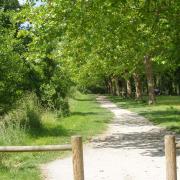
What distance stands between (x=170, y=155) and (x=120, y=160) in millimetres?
6036

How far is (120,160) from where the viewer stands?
12469mm

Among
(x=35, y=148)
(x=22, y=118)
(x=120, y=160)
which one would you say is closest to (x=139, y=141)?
(x=120, y=160)

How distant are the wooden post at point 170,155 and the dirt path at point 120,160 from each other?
3.53 m

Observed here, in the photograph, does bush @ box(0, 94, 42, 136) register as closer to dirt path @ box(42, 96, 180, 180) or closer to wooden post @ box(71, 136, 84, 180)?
dirt path @ box(42, 96, 180, 180)

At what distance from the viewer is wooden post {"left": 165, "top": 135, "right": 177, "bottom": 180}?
648cm

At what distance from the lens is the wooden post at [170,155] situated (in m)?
6.48

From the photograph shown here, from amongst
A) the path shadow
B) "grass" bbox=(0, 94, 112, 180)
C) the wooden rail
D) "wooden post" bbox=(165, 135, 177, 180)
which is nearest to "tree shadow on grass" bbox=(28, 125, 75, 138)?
"grass" bbox=(0, 94, 112, 180)

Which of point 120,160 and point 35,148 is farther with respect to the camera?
point 120,160

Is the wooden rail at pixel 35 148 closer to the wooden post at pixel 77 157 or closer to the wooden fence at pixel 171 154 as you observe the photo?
the wooden post at pixel 77 157

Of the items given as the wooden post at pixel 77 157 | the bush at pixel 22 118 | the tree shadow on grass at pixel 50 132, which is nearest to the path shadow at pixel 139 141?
the tree shadow on grass at pixel 50 132

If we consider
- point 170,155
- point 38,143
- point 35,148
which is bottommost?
point 38,143

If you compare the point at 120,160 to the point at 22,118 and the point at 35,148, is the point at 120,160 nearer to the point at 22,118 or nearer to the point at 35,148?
the point at 35,148

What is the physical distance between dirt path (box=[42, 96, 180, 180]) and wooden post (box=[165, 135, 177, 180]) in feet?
11.6

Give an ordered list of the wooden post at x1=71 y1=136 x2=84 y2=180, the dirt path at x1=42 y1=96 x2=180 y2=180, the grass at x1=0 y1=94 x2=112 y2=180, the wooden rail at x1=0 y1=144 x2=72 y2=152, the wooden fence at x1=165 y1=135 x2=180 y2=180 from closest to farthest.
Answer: the wooden fence at x1=165 y1=135 x2=180 y2=180 → the wooden post at x1=71 y1=136 x2=84 y2=180 → the wooden rail at x1=0 y1=144 x2=72 y2=152 → the dirt path at x1=42 y1=96 x2=180 y2=180 → the grass at x1=0 y1=94 x2=112 y2=180
